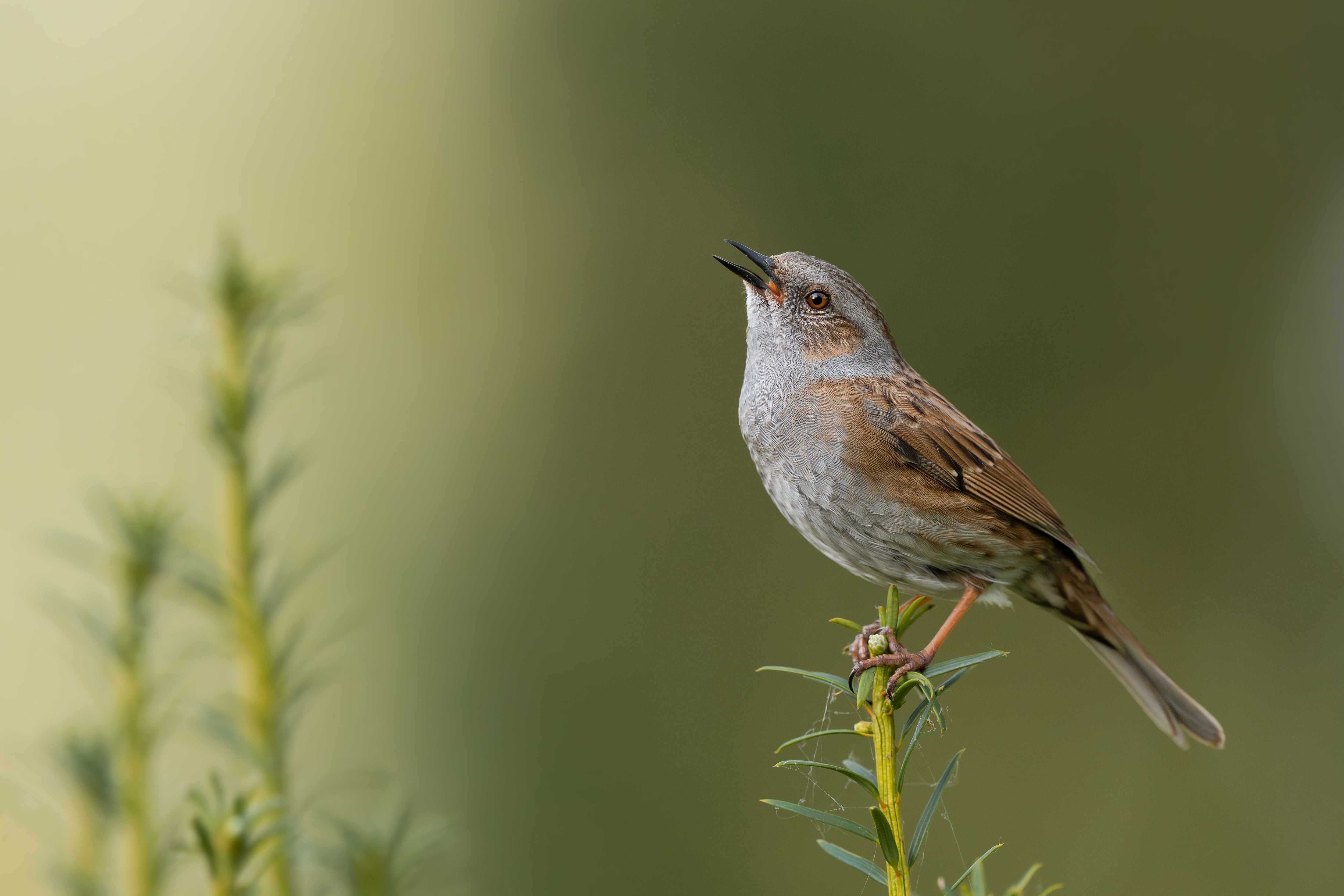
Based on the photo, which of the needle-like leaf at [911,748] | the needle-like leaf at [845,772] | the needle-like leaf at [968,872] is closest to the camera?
the needle-like leaf at [968,872]

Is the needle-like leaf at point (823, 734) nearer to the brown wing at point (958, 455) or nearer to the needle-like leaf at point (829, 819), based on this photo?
the needle-like leaf at point (829, 819)

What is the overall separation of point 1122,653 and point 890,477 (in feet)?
3.95

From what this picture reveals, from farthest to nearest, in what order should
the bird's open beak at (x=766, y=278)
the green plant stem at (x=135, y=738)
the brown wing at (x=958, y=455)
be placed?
the bird's open beak at (x=766, y=278) → the brown wing at (x=958, y=455) → the green plant stem at (x=135, y=738)

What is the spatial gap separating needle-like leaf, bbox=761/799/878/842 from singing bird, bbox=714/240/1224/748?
1.58m

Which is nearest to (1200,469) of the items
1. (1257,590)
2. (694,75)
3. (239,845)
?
(1257,590)

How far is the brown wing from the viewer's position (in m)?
3.29

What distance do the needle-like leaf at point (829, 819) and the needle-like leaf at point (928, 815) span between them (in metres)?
0.04

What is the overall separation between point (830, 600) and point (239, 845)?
5.40 m

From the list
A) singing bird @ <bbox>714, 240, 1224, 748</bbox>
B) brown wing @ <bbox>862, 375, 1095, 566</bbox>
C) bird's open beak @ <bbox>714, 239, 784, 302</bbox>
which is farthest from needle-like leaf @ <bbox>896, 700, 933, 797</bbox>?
bird's open beak @ <bbox>714, 239, 784, 302</bbox>

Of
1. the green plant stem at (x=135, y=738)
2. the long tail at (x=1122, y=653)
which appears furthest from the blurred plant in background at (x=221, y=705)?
the long tail at (x=1122, y=653)

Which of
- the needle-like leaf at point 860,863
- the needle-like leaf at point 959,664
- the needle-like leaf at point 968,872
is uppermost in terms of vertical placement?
the needle-like leaf at point 959,664

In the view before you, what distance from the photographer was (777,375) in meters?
3.53

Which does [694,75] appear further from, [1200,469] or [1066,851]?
[1066,851]

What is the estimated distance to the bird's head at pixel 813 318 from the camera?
366 cm
